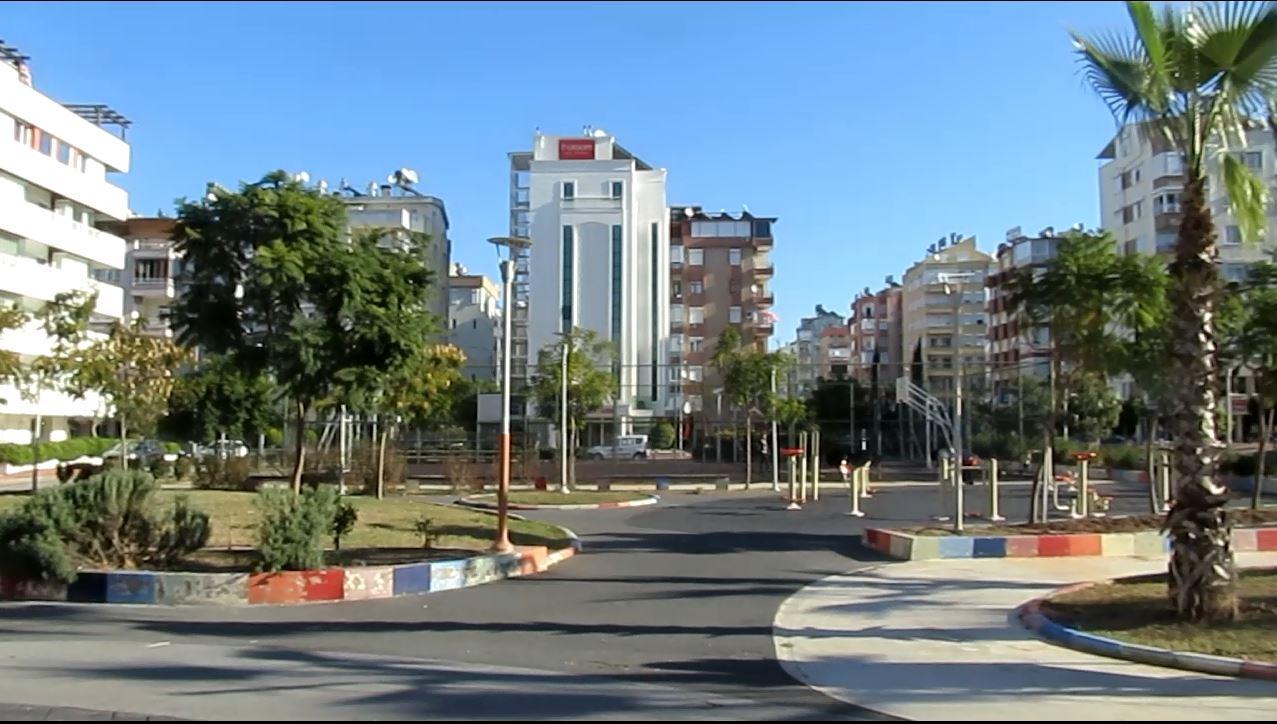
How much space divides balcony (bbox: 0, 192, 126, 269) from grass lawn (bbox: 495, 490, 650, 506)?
2956 cm

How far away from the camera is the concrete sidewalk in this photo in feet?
27.8

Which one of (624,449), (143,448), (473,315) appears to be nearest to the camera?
(143,448)

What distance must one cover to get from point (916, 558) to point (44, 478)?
128 feet

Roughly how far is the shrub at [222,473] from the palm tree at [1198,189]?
82.8 ft

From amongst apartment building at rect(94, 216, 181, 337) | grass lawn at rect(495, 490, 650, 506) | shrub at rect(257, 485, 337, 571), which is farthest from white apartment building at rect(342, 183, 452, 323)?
shrub at rect(257, 485, 337, 571)

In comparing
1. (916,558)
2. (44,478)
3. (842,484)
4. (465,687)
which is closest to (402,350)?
(916,558)

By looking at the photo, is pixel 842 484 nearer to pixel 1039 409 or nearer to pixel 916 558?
pixel 1039 409

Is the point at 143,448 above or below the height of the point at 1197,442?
below

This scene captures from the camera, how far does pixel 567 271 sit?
89375 millimetres

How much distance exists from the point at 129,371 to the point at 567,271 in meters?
60.0

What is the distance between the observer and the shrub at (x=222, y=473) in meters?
31.1

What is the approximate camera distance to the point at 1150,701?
861 cm

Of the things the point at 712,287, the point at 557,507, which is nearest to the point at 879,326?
the point at 712,287

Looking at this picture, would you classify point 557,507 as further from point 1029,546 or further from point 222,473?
point 1029,546
